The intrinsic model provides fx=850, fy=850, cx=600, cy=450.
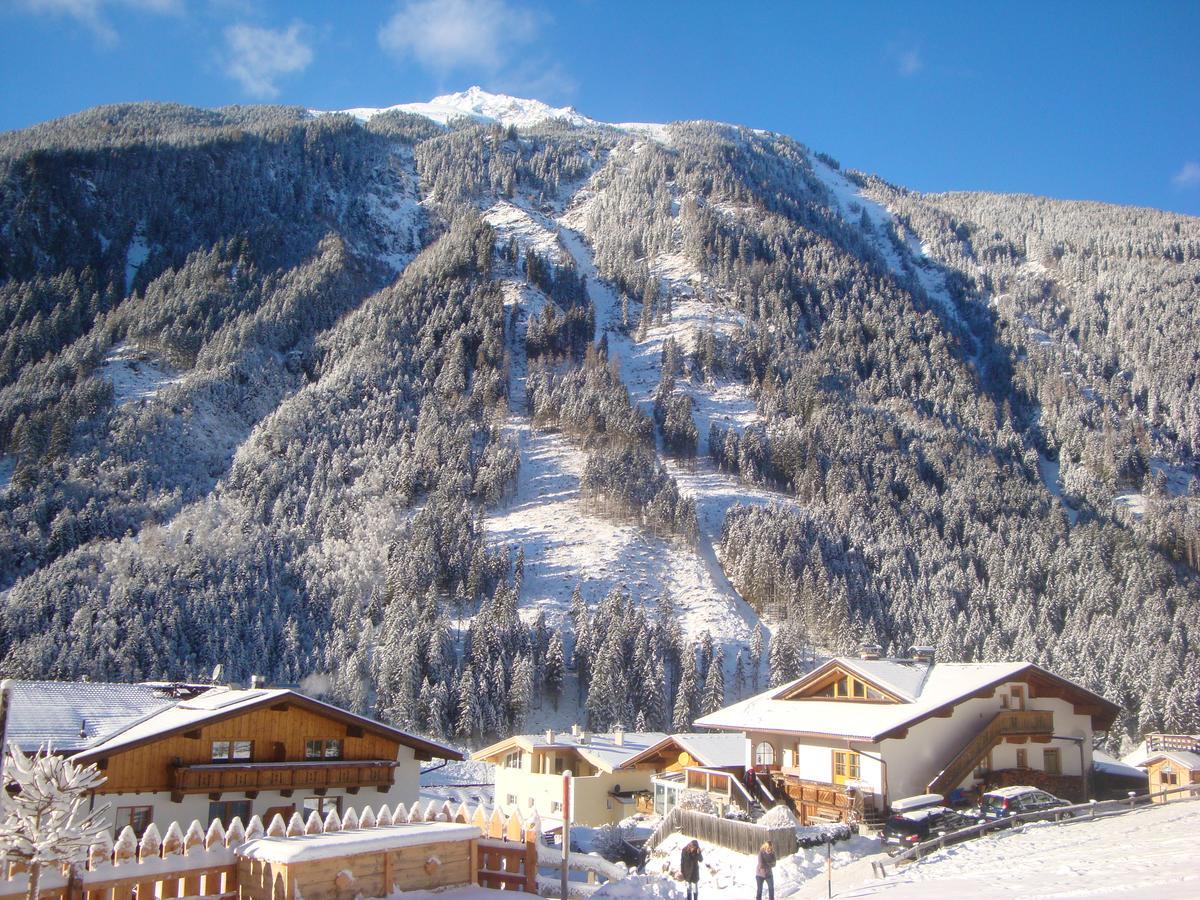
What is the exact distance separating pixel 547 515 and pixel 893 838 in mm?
72423

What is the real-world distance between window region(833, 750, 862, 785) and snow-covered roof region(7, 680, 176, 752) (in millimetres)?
24074

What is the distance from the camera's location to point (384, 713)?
66.0 m

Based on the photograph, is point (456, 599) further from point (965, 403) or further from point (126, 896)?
point (965, 403)

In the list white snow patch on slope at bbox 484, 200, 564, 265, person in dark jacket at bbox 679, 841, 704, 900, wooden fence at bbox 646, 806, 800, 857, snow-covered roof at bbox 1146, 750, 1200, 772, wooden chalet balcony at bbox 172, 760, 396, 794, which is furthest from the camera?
white snow patch on slope at bbox 484, 200, 564, 265

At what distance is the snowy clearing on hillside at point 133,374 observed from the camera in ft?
367

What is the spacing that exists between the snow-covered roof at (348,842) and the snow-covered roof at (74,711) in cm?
1466

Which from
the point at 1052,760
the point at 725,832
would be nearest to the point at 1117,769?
the point at 1052,760

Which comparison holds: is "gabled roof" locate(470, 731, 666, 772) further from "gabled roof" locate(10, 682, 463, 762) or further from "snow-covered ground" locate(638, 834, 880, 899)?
"gabled roof" locate(10, 682, 463, 762)

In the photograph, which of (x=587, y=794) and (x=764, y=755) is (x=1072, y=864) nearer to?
(x=764, y=755)

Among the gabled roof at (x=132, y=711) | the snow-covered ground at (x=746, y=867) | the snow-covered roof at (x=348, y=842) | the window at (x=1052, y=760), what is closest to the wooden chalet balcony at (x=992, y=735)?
the window at (x=1052, y=760)

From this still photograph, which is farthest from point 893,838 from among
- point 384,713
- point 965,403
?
point 965,403

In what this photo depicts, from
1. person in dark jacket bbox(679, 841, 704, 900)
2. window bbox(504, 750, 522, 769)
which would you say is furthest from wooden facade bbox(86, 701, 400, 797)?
window bbox(504, 750, 522, 769)

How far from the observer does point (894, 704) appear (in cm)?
3388

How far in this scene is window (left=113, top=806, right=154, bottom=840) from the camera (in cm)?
2280
